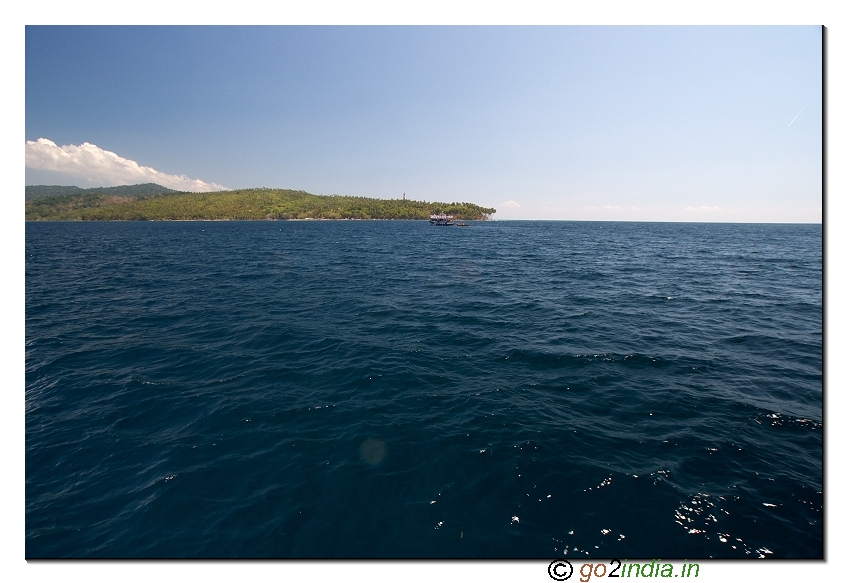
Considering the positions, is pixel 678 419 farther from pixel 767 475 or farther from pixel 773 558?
pixel 773 558

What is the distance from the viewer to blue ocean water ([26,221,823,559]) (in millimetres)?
7801

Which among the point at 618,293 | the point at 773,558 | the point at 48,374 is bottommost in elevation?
the point at 773,558

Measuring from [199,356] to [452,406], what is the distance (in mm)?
13653

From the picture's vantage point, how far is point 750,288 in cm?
3244

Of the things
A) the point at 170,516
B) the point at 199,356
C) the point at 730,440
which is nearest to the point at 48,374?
the point at 199,356

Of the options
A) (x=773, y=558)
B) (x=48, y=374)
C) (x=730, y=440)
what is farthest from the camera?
(x=48, y=374)

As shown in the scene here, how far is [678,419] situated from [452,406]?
8.15 metres

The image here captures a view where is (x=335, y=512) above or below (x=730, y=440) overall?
below

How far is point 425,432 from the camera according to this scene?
11320mm

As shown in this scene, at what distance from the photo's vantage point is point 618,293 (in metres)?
30.3

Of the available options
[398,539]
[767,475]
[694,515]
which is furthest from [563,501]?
[767,475]

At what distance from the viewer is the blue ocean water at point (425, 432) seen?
7.80 metres
